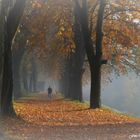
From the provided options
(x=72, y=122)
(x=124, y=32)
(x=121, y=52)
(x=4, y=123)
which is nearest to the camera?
(x=4, y=123)

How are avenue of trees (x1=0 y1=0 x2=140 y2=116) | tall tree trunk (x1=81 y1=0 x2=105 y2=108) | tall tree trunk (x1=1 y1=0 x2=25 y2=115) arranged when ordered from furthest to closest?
avenue of trees (x1=0 y1=0 x2=140 y2=116) → tall tree trunk (x1=81 y1=0 x2=105 y2=108) → tall tree trunk (x1=1 y1=0 x2=25 y2=115)

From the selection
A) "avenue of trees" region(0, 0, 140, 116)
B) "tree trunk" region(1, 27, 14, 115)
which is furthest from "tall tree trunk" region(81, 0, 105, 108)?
"tree trunk" region(1, 27, 14, 115)

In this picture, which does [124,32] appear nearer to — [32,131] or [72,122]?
[72,122]

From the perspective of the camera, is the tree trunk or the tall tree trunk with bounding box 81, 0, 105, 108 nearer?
the tree trunk

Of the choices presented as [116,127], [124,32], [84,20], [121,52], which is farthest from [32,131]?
[121,52]

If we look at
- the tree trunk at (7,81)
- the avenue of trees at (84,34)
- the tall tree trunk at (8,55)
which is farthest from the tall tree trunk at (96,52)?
the tree trunk at (7,81)

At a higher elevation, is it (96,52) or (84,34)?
(84,34)

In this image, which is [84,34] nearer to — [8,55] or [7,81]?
[8,55]

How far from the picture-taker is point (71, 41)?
142ft

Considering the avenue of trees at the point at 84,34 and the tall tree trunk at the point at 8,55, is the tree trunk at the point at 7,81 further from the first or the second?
the avenue of trees at the point at 84,34

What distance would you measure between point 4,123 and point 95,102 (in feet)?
44.1

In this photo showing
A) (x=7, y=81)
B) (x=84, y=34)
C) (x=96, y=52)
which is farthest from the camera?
(x=96, y=52)

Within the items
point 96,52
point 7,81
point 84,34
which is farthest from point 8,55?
point 96,52

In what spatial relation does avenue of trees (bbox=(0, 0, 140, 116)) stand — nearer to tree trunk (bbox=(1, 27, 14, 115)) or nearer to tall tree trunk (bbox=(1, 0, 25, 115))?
tall tree trunk (bbox=(1, 0, 25, 115))
